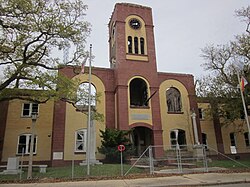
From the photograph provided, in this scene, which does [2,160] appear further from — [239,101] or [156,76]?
[239,101]

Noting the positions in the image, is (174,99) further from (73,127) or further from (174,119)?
(73,127)

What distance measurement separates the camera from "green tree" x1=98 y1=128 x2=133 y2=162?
20.7 metres

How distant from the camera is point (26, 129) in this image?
77.4ft

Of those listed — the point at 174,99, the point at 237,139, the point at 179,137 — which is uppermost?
the point at 174,99

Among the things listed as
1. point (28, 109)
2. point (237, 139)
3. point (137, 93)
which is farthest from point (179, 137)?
point (28, 109)

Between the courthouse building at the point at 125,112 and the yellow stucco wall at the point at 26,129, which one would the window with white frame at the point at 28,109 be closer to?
the courthouse building at the point at 125,112

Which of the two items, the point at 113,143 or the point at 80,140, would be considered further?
the point at 80,140

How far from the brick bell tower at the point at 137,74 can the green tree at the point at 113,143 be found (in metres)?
1.57

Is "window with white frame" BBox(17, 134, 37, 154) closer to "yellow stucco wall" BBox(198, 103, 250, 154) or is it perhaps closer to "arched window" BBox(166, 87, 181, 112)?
"arched window" BBox(166, 87, 181, 112)

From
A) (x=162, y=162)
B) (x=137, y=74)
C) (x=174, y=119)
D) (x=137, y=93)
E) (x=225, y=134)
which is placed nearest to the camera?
(x=162, y=162)

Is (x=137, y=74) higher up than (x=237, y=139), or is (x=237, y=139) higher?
(x=137, y=74)

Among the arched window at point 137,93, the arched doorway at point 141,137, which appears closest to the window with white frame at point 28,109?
the arched window at point 137,93

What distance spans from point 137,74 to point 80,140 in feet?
30.9

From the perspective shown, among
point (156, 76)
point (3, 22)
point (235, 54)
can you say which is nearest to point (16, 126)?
point (3, 22)
